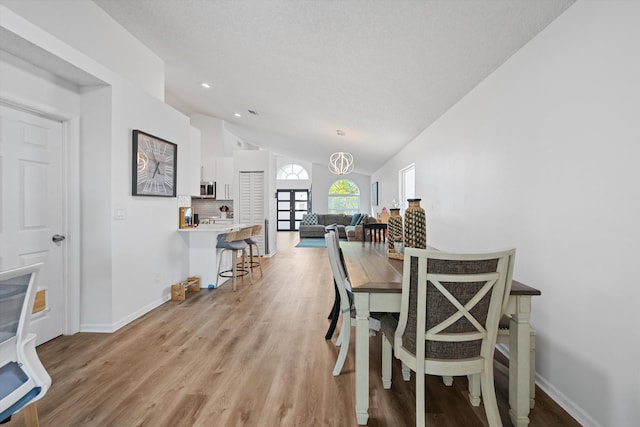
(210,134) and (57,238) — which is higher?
(210,134)

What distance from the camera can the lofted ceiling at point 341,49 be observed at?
206 centimetres

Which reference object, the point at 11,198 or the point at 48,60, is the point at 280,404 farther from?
the point at 48,60

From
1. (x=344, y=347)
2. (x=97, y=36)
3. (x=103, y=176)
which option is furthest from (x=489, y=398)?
(x=97, y=36)

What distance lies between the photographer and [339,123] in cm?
529

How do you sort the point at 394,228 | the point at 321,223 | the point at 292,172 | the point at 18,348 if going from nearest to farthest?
the point at 18,348 → the point at 394,228 → the point at 321,223 → the point at 292,172

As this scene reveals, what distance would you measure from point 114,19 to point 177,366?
320 centimetres

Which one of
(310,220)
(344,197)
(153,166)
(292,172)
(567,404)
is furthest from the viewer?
(292,172)

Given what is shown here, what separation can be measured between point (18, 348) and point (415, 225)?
2050mm

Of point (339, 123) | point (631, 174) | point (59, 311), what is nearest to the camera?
point (631, 174)

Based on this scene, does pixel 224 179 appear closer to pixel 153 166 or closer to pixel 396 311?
pixel 153 166

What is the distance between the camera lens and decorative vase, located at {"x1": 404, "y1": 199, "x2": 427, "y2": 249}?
2084mm

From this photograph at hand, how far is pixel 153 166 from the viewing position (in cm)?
341

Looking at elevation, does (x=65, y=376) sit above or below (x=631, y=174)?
below

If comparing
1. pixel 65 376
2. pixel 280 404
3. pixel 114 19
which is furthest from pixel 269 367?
pixel 114 19
